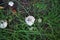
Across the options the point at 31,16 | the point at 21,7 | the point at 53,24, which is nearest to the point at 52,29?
the point at 53,24

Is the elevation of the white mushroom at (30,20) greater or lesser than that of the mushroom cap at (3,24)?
greater

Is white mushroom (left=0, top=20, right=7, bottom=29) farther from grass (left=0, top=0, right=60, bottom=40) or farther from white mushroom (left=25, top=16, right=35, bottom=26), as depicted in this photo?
white mushroom (left=25, top=16, right=35, bottom=26)

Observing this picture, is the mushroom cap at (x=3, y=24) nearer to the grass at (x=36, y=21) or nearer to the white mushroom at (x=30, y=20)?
the grass at (x=36, y=21)

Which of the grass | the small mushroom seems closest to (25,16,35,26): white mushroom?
the grass

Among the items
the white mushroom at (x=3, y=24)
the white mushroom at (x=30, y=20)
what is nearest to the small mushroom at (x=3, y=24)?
the white mushroom at (x=3, y=24)

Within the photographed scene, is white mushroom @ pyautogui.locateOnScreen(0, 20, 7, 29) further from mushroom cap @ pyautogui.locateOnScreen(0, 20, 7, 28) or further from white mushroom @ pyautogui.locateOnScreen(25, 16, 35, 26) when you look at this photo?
white mushroom @ pyautogui.locateOnScreen(25, 16, 35, 26)

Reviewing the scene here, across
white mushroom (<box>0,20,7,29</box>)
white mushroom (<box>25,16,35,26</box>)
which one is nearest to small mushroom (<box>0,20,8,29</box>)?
white mushroom (<box>0,20,7,29</box>)

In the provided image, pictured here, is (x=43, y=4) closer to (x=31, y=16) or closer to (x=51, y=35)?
(x=31, y=16)

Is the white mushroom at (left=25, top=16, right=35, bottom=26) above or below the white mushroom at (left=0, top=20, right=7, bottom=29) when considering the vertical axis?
above

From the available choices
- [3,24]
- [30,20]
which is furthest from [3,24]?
[30,20]
